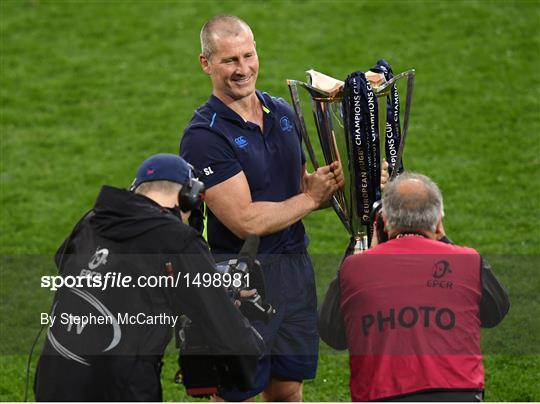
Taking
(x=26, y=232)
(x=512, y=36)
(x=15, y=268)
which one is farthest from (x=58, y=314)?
(x=512, y=36)

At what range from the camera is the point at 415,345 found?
4559mm

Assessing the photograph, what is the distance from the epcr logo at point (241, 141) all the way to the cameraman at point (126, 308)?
0.99 metres

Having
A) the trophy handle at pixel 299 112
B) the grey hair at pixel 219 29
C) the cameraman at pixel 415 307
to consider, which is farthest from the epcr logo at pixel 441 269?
the grey hair at pixel 219 29

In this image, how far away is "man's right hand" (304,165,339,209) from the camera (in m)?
5.59

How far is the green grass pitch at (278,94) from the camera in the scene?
29.9 feet

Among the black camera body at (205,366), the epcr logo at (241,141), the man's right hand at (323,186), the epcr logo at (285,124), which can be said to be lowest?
the black camera body at (205,366)

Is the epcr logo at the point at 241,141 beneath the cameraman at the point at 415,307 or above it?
above

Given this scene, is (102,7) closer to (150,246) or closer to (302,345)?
(302,345)

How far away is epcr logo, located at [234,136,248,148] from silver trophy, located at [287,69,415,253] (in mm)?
296

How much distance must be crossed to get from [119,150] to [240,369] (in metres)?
6.87

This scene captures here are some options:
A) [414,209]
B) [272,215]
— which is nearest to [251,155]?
[272,215]

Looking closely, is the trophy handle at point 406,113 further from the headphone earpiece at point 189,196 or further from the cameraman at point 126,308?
the cameraman at point 126,308

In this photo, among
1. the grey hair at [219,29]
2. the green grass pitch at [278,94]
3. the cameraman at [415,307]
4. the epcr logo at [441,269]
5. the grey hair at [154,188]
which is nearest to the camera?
the cameraman at [415,307]

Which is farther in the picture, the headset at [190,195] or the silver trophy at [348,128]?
the silver trophy at [348,128]
